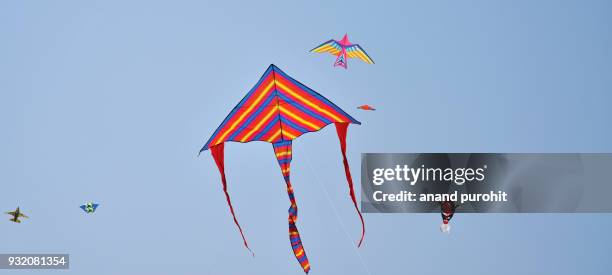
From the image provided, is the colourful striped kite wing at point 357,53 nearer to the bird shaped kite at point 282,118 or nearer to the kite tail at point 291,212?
the bird shaped kite at point 282,118

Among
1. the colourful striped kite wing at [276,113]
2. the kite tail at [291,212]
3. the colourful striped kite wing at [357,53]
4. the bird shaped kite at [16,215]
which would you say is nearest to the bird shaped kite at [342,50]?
the colourful striped kite wing at [357,53]

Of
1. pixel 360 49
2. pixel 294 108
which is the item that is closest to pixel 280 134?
pixel 294 108

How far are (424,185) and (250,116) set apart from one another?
4138 millimetres

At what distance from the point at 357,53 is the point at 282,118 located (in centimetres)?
267

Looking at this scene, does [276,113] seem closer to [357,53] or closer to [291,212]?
[291,212]

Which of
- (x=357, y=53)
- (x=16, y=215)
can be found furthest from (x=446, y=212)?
(x=16, y=215)

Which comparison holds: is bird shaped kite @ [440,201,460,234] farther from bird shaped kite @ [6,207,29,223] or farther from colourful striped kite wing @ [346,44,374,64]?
bird shaped kite @ [6,207,29,223]

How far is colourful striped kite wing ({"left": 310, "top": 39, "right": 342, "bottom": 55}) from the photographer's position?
12.5 m

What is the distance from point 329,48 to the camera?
12.5 metres

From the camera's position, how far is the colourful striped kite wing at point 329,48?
1245cm

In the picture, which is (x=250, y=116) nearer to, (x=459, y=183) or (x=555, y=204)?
(x=459, y=183)

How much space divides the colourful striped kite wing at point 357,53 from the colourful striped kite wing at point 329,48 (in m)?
0.19

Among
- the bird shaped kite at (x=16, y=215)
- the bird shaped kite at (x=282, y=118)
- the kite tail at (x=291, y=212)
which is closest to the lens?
the kite tail at (x=291, y=212)

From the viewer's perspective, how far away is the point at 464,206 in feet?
43.0
